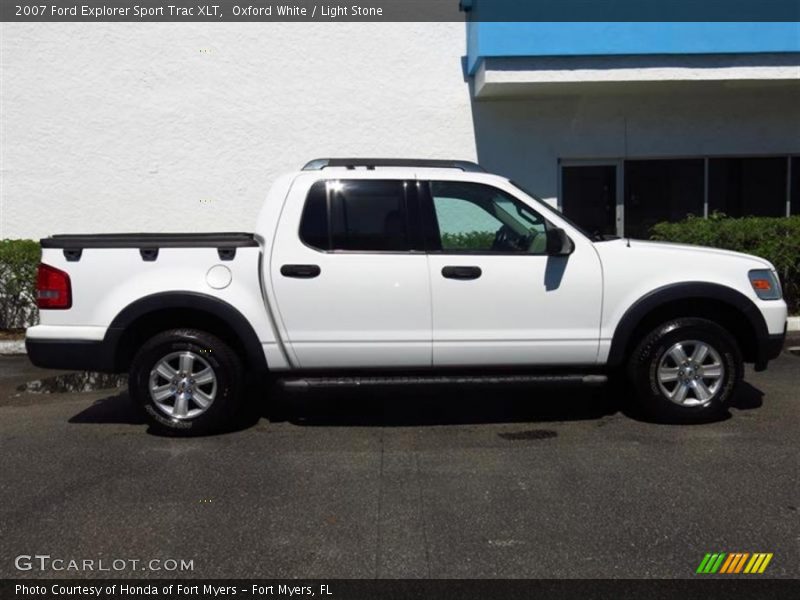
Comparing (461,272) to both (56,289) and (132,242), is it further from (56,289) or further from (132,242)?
(56,289)

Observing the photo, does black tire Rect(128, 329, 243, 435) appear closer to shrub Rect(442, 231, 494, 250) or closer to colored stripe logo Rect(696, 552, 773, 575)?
shrub Rect(442, 231, 494, 250)

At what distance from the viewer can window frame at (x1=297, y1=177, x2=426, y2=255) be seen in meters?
5.34

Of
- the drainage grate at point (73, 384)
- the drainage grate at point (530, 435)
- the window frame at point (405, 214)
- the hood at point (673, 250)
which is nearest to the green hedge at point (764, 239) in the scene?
the hood at point (673, 250)

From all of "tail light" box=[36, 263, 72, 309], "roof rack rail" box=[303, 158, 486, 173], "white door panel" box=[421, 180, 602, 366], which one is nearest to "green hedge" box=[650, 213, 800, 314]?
"white door panel" box=[421, 180, 602, 366]

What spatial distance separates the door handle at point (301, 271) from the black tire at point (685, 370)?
7.91 feet

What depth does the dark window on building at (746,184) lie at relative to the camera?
1130cm

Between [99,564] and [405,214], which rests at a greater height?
[405,214]

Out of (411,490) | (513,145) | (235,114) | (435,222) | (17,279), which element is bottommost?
(411,490)

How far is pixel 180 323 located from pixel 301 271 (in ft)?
3.39

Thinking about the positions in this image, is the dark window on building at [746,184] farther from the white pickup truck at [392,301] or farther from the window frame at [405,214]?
the window frame at [405,214]

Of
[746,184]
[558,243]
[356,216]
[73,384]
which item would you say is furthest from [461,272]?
[746,184]

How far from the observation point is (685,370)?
5.48m
